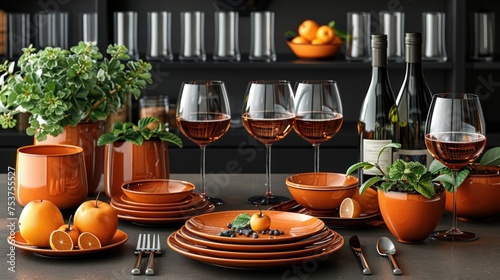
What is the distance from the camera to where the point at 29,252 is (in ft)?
4.62

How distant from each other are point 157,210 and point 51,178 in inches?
8.3

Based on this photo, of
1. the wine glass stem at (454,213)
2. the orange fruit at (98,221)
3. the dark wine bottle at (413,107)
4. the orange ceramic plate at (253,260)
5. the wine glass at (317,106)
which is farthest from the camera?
the dark wine bottle at (413,107)

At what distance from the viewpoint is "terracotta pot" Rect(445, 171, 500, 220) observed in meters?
1.57

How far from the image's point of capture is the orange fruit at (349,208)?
5.08 feet

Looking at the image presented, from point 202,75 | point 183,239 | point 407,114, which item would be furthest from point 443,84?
point 183,239

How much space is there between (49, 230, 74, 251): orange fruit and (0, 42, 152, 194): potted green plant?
0.38m

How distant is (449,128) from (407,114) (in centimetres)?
41

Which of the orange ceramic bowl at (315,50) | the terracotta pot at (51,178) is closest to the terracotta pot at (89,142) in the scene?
the terracotta pot at (51,178)

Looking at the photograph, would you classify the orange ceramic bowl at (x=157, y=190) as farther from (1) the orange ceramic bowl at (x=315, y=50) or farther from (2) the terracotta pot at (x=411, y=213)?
(1) the orange ceramic bowl at (x=315, y=50)

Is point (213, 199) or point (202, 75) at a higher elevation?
point (202, 75)

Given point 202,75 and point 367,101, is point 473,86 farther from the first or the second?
point 367,101

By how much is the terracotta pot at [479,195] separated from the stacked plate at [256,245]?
11.4 inches

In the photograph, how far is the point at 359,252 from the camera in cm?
139

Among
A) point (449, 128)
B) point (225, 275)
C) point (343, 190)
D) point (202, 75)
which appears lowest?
point (225, 275)
